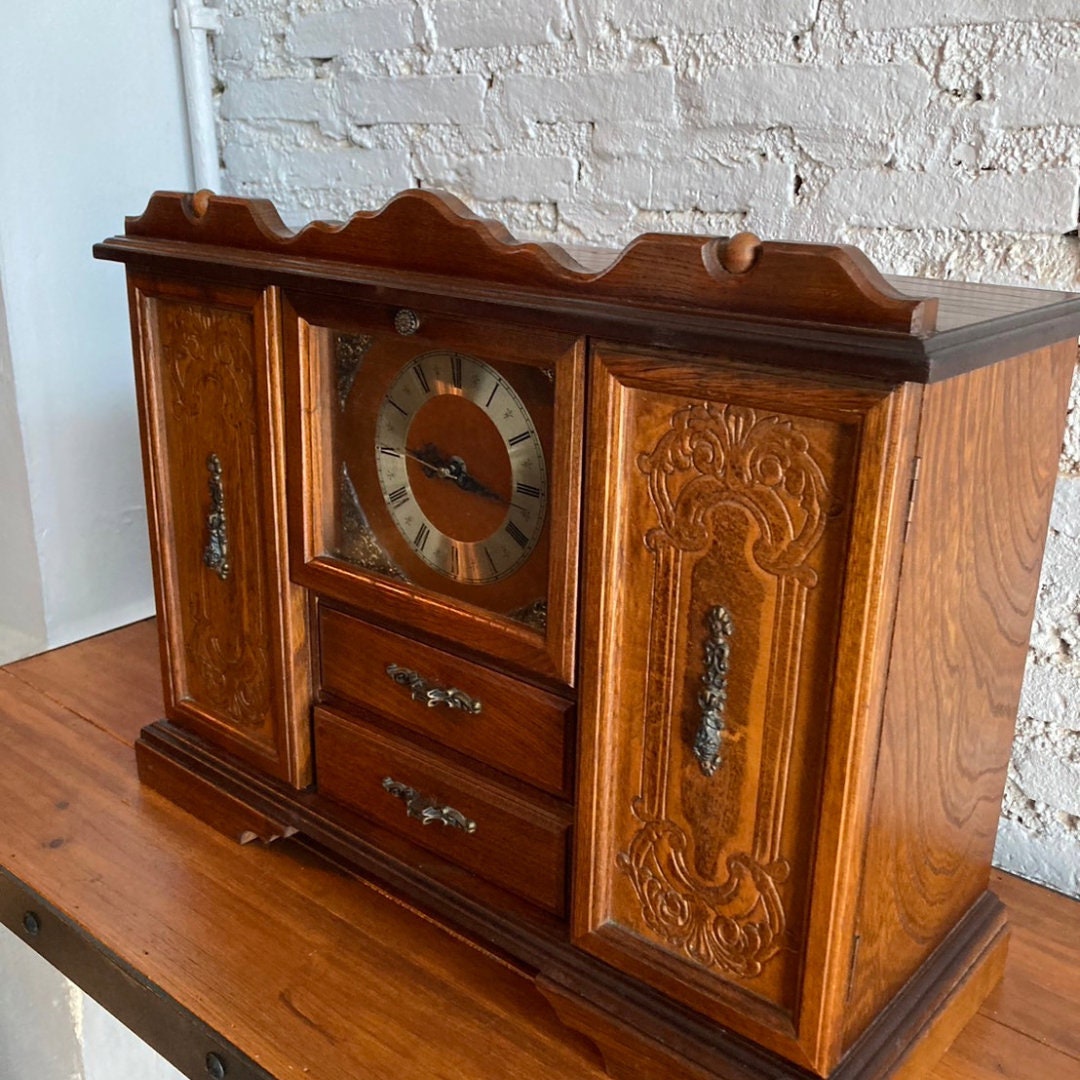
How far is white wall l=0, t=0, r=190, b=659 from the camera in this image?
5.33ft

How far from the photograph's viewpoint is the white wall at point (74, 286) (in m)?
1.63

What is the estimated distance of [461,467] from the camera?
0.99 meters

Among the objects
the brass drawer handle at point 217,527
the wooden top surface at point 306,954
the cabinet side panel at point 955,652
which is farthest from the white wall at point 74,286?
the cabinet side panel at point 955,652

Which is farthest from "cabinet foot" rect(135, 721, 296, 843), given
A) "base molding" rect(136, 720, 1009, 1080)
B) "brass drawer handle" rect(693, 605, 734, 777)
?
"brass drawer handle" rect(693, 605, 734, 777)

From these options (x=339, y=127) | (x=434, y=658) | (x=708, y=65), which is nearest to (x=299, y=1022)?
(x=434, y=658)

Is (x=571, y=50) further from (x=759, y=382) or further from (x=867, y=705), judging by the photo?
(x=867, y=705)

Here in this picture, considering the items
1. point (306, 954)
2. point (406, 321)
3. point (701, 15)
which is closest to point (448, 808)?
point (306, 954)

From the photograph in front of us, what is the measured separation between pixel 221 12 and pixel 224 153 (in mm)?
202

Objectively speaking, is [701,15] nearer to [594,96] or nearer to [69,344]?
[594,96]

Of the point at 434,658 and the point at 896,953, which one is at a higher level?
the point at 434,658

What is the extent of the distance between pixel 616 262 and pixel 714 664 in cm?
30

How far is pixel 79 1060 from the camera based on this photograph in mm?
1729

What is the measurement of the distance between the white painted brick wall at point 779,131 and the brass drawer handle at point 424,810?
2.00 ft

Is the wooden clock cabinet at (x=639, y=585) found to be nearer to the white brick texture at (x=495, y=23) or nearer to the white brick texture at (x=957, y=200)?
the white brick texture at (x=957, y=200)
